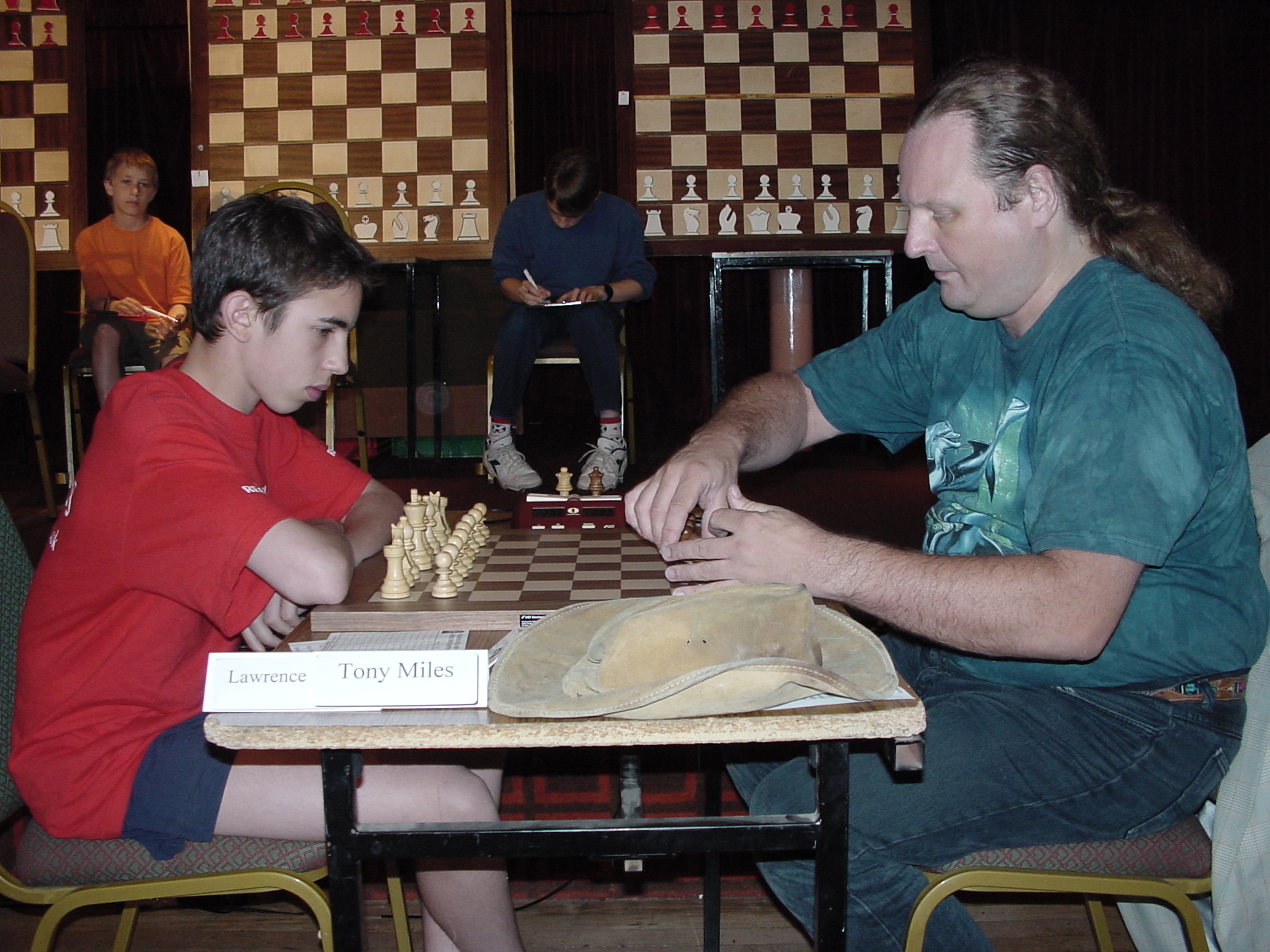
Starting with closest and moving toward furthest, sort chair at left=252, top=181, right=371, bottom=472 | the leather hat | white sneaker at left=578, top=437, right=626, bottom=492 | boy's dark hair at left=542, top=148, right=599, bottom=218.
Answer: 1. the leather hat
2. chair at left=252, top=181, right=371, bottom=472
3. white sneaker at left=578, top=437, right=626, bottom=492
4. boy's dark hair at left=542, top=148, right=599, bottom=218

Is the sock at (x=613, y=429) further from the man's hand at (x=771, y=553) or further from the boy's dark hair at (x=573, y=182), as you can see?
the man's hand at (x=771, y=553)

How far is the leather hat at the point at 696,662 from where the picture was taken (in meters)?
0.71

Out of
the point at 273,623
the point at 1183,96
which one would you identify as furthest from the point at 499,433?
the point at 1183,96

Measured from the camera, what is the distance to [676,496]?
1196mm

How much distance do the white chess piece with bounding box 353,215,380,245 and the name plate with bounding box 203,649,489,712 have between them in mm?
5420

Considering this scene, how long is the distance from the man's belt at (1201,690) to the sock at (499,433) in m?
3.11

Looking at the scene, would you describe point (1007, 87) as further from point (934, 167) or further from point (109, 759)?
point (109, 759)

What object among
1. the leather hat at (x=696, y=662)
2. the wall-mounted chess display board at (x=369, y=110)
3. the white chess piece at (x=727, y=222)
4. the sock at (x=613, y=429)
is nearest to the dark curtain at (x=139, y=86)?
the wall-mounted chess display board at (x=369, y=110)

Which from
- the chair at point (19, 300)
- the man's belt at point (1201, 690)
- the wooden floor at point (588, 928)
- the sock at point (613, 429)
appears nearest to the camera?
the man's belt at point (1201, 690)

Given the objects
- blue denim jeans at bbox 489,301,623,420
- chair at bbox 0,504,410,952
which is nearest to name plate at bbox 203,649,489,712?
chair at bbox 0,504,410,952

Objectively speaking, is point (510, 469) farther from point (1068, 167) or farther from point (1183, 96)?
point (1183, 96)

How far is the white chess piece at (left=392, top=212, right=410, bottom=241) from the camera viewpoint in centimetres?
578

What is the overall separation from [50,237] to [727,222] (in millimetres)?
3805

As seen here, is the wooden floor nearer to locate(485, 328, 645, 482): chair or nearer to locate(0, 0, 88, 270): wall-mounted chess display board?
locate(485, 328, 645, 482): chair
